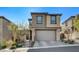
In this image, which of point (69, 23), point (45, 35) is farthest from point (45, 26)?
point (69, 23)

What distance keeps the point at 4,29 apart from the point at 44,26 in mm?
1190

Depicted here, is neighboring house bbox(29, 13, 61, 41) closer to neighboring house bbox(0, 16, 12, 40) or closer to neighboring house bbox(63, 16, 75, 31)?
neighboring house bbox(63, 16, 75, 31)

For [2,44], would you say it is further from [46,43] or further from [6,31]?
[46,43]

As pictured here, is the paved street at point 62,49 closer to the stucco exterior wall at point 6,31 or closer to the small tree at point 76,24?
the small tree at point 76,24

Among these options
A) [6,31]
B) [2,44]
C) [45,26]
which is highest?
[45,26]

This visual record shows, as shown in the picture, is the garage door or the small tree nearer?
the small tree

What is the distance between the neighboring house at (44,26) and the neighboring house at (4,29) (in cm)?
66

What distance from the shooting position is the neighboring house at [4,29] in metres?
6.11

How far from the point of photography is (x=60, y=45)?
20.4ft

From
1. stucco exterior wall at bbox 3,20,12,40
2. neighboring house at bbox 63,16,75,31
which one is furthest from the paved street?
stucco exterior wall at bbox 3,20,12,40

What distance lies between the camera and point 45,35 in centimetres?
640

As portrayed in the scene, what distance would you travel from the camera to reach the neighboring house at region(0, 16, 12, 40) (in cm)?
611
